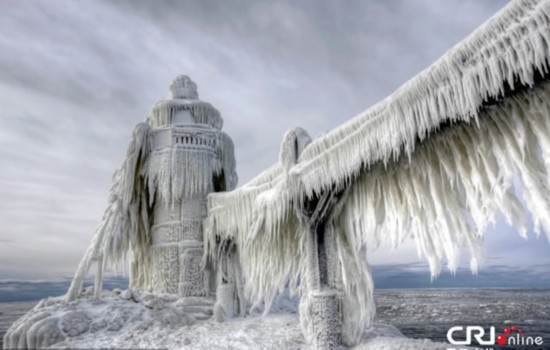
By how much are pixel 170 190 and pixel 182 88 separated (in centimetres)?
364

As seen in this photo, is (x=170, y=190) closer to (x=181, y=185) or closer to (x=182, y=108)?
(x=181, y=185)

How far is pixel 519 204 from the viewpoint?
476cm

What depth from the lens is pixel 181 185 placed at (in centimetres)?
1185

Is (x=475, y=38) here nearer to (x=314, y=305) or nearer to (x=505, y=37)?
(x=505, y=37)

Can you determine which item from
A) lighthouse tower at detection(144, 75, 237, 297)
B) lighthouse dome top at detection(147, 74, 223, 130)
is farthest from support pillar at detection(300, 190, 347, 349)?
lighthouse dome top at detection(147, 74, 223, 130)

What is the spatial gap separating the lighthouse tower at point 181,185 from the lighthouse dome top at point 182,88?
0.42 m

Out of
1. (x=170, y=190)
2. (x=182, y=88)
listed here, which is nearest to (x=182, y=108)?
(x=182, y=88)

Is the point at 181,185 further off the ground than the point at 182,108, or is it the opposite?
the point at 182,108

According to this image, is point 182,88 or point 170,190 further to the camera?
point 182,88

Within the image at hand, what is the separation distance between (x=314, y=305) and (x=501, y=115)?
466 cm

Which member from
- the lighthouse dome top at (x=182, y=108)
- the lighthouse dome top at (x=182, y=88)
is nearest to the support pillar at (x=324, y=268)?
the lighthouse dome top at (x=182, y=108)

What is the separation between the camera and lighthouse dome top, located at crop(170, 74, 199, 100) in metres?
13.2

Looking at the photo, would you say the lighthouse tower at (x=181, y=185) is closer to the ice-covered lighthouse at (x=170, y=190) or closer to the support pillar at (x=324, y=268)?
the ice-covered lighthouse at (x=170, y=190)

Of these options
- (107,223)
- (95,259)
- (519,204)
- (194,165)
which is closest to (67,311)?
(95,259)
